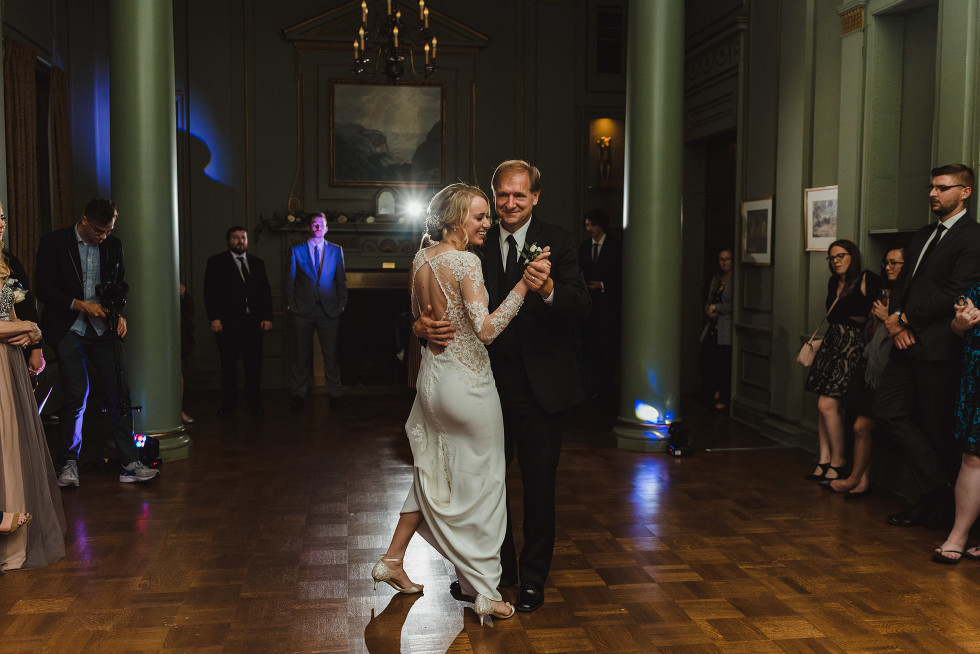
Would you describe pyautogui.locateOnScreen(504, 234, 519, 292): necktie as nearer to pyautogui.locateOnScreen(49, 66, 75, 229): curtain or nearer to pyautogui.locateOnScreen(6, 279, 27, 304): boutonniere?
pyautogui.locateOnScreen(6, 279, 27, 304): boutonniere

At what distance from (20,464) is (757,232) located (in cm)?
555

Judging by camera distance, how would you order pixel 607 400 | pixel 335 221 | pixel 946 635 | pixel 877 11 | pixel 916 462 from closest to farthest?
pixel 946 635
pixel 916 462
pixel 877 11
pixel 607 400
pixel 335 221

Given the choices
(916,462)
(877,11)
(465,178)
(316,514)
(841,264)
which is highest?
(877,11)

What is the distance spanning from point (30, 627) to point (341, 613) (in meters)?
1.10

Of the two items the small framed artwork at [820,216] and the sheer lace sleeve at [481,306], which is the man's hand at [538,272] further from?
the small framed artwork at [820,216]

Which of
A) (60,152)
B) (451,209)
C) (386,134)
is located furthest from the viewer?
(386,134)

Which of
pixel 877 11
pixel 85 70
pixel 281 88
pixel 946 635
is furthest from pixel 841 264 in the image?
→ pixel 85 70

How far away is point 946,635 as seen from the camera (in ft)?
10.4

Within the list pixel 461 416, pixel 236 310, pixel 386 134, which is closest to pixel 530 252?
pixel 461 416

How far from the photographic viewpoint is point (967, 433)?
3998 mm

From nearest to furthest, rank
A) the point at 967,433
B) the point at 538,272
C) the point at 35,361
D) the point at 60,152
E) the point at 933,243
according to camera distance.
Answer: the point at 538,272
the point at 967,433
the point at 35,361
the point at 933,243
the point at 60,152

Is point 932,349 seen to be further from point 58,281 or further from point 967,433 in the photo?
point 58,281

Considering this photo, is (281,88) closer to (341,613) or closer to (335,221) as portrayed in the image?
(335,221)

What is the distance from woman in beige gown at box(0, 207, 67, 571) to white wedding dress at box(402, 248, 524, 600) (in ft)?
5.94
